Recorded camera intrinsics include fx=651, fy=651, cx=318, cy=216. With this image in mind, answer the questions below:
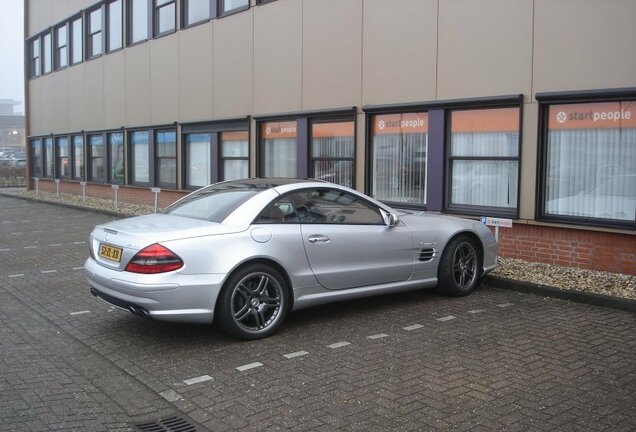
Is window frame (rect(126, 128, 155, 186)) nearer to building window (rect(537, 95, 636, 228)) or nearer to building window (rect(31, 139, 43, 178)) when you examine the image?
building window (rect(31, 139, 43, 178))

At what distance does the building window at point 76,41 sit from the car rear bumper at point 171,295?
2025 centimetres

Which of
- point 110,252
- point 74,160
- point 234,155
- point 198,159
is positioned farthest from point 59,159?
point 110,252

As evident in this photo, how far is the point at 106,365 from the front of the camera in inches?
209

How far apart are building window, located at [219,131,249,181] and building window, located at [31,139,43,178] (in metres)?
15.6

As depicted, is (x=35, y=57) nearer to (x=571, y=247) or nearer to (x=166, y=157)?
(x=166, y=157)

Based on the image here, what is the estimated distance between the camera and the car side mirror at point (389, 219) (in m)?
6.95

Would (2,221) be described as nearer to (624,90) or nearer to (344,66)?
(344,66)

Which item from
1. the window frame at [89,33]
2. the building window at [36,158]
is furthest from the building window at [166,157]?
the building window at [36,158]

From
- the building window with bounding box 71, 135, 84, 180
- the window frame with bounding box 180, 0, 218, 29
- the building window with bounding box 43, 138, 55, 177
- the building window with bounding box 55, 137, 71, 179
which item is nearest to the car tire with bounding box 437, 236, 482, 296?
the window frame with bounding box 180, 0, 218, 29

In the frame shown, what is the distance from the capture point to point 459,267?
762cm

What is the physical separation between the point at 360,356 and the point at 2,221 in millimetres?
14549

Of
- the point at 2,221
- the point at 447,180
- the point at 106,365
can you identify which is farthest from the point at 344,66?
the point at 2,221

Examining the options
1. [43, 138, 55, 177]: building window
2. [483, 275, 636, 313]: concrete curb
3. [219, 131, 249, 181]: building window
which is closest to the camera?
[483, 275, 636, 313]: concrete curb

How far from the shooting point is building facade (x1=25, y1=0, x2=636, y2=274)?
853 centimetres
